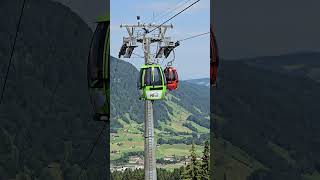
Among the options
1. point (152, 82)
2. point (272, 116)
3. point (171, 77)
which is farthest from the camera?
point (171, 77)

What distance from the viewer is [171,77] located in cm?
1772

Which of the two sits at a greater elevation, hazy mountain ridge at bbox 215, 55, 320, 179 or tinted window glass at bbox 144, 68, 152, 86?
tinted window glass at bbox 144, 68, 152, 86

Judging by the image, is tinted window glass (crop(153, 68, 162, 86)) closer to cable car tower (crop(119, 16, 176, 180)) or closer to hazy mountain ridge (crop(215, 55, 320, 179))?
cable car tower (crop(119, 16, 176, 180))

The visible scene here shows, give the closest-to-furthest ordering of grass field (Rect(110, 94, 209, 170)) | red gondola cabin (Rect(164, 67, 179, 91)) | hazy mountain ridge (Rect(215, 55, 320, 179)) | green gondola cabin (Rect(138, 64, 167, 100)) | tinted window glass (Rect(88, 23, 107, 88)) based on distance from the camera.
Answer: hazy mountain ridge (Rect(215, 55, 320, 179)) < tinted window glass (Rect(88, 23, 107, 88)) < green gondola cabin (Rect(138, 64, 167, 100)) < red gondola cabin (Rect(164, 67, 179, 91)) < grass field (Rect(110, 94, 209, 170))

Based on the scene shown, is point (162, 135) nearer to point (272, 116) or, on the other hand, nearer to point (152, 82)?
point (152, 82)

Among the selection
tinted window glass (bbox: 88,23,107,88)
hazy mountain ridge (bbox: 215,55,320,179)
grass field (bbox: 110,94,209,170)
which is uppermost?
tinted window glass (bbox: 88,23,107,88)

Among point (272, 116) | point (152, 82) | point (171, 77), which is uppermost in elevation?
point (171, 77)

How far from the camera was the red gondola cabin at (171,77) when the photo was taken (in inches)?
687

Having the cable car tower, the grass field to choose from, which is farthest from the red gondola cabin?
the grass field

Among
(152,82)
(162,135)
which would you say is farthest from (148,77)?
(162,135)

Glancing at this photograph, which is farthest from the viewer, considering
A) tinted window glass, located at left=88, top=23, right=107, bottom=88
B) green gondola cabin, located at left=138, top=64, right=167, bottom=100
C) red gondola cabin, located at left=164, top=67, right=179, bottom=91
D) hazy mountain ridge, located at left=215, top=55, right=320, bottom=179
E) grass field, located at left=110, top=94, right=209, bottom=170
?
grass field, located at left=110, top=94, right=209, bottom=170

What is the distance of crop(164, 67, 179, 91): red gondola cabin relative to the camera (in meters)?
17.5

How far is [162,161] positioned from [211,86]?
85888 mm

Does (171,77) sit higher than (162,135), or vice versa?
(171,77)
